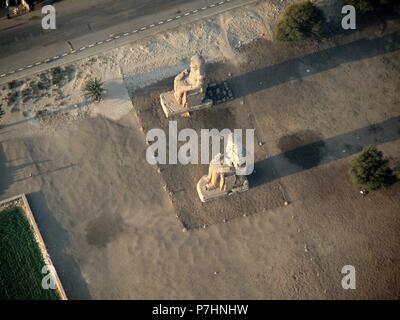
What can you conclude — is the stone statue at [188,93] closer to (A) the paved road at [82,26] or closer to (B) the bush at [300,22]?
(A) the paved road at [82,26]

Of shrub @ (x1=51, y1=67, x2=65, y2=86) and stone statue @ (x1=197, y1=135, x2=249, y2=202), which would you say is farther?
shrub @ (x1=51, y1=67, x2=65, y2=86)

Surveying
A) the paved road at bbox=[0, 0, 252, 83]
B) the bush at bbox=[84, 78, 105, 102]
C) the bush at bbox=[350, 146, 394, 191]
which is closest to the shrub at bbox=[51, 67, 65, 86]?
the paved road at bbox=[0, 0, 252, 83]

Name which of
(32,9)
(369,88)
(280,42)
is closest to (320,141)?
(369,88)

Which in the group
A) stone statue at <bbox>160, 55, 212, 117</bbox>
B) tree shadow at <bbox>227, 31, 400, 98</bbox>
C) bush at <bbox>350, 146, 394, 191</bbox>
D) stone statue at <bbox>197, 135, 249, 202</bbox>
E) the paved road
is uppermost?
the paved road

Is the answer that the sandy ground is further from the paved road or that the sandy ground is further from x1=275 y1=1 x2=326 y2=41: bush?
the paved road

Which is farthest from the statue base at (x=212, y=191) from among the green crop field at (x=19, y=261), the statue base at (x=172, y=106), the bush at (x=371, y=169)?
the green crop field at (x=19, y=261)

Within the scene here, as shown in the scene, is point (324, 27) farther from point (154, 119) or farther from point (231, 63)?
point (154, 119)
